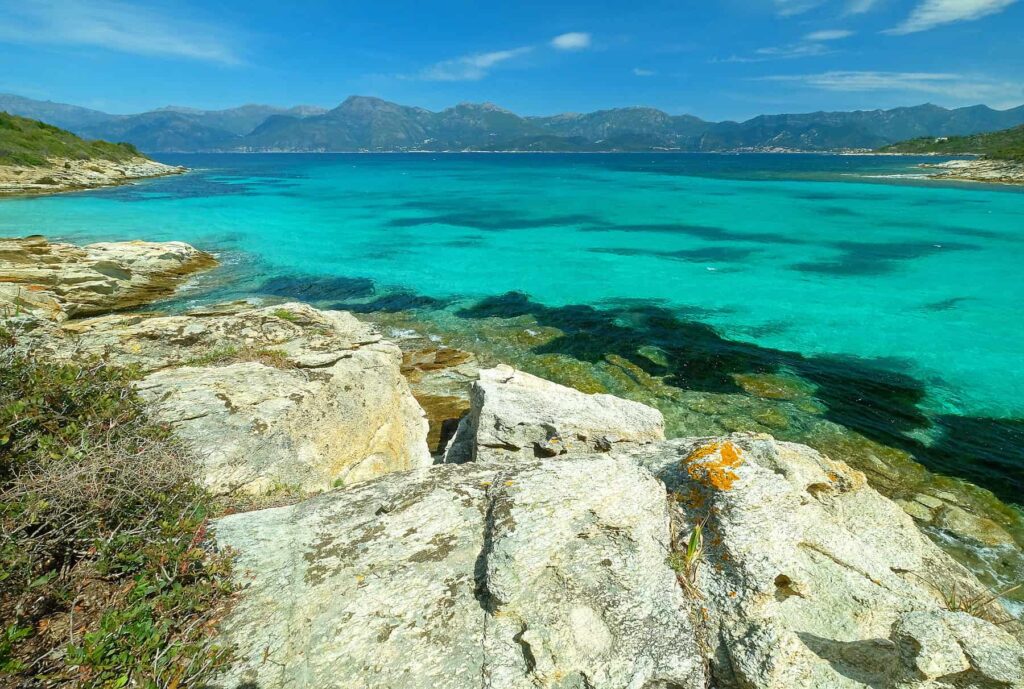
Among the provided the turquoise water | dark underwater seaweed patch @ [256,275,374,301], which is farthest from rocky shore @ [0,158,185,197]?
dark underwater seaweed patch @ [256,275,374,301]

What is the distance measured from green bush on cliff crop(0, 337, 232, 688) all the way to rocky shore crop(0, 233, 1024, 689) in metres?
0.49

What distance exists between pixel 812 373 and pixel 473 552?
17397 millimetres

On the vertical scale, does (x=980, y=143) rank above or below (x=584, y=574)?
above

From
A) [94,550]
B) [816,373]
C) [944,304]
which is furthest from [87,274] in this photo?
[944,304]

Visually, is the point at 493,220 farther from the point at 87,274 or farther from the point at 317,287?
the point at 87,274

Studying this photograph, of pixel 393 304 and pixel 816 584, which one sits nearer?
pixel 816 584

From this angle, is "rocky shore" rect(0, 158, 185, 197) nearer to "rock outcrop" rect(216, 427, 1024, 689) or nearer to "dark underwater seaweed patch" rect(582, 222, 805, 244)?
"dark underwater seaweed patch" rect(582, 222, 805, 244)

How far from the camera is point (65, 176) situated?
7481 cm

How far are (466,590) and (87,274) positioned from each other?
29.8 metres

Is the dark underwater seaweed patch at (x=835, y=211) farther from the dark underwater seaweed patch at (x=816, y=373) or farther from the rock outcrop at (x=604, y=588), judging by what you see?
the rock outcrop at (x=604, y=588)

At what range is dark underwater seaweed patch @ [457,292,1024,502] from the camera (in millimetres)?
13172

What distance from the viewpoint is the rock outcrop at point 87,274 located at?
20969 mm

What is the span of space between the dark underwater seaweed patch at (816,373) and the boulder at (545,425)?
647 cm

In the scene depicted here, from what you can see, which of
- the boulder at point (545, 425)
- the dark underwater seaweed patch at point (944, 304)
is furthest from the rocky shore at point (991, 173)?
the boulder at point (545, 425)
